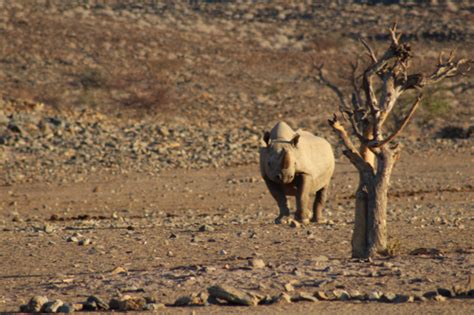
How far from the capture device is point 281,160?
48.4 feet

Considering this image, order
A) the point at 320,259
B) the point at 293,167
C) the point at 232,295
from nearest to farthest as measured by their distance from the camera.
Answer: the point at 232,295 → the point at 320,259 → the point at 293,167

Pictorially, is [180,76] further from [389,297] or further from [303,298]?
[389,297]

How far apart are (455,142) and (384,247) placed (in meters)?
15.5

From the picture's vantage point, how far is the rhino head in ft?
48.3

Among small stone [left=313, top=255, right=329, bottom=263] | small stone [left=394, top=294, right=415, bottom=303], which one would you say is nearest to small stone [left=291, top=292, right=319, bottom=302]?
small stone [left=394, top=294, right=415, bottom=303]

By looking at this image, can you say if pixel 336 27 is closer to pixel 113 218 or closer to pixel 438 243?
pixel 113 218

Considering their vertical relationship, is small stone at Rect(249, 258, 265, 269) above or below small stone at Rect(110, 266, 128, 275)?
above

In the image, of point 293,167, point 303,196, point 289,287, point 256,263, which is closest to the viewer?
point 289,287

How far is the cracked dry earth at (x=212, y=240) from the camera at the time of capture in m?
10.2

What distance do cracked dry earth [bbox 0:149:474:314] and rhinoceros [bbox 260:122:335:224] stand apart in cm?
46

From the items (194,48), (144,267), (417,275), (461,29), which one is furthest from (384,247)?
(461,29)

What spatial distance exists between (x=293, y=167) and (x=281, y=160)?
19 cm

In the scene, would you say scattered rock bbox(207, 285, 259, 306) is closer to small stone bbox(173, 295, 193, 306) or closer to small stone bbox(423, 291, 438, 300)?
small stone bbox(173, 295, 193, 306)

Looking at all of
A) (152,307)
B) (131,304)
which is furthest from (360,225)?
(131,304)
